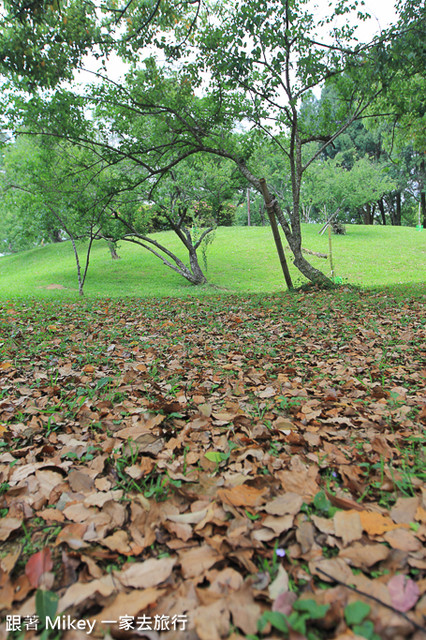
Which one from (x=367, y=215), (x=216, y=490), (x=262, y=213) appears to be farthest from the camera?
(x=367, y=215)

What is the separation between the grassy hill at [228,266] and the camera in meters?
16.0

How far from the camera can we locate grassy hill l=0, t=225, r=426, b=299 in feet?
52.6

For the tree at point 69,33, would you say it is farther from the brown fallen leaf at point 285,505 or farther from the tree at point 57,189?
the brown fallen leaf at point 285,505

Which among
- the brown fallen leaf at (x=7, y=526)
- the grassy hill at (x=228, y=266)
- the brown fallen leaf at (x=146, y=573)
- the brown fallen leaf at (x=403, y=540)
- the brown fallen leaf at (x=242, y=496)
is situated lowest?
the brown fallen leaf at (x=403, y=540)

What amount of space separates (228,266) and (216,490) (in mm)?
19888

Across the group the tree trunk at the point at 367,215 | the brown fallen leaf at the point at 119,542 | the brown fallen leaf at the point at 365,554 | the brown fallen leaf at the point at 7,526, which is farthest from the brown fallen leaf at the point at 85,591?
the tree trunk at the point at 367,215

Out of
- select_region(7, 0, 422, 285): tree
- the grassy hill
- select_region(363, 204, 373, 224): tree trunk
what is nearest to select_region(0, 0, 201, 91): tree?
select_region(7, 0, 422, 285): tree

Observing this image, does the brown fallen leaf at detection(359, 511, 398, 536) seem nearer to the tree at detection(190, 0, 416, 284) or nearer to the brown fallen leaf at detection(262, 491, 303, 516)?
the brown fallen leaf at detection(262, 491, 303, 516)

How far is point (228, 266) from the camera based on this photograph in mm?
21031

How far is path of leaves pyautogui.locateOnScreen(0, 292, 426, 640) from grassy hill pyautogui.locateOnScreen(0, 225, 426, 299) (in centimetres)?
936

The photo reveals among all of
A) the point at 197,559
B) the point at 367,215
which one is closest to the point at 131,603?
the point at 197,559

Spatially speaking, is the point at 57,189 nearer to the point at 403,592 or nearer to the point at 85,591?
the point at 85,591

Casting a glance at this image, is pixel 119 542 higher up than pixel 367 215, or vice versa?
pixel 367 215

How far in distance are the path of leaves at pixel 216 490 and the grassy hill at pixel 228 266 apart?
9.36 metres
